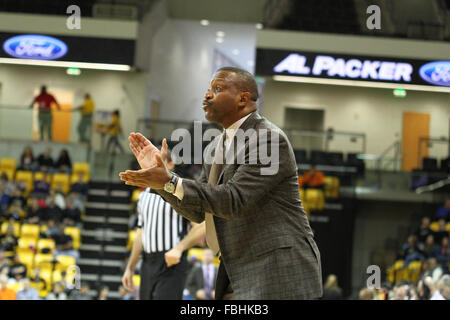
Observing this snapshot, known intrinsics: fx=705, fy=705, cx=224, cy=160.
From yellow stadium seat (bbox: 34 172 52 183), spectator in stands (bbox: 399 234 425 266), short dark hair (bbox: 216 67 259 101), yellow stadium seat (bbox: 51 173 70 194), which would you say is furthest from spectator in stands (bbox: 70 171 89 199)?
short dark hair (bbox: 216 67 259 101)

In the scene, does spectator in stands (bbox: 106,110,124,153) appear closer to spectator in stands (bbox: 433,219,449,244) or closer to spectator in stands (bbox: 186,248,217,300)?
spectator in stands (bbox: 186,248,217,300)

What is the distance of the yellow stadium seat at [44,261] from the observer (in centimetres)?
1279

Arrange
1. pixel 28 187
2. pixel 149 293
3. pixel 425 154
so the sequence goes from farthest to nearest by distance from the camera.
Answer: pixel 425 154 < pixel 28 187 < pixel 149 293

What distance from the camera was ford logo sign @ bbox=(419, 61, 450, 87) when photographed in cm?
1756

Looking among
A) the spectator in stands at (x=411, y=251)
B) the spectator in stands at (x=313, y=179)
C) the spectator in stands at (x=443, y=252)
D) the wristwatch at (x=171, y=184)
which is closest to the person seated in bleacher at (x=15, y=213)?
the spectator in stands at (x=313, y=179)

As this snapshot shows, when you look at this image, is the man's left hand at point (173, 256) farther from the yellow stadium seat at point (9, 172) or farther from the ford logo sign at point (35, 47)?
the ford logo sign at point (35, 47)

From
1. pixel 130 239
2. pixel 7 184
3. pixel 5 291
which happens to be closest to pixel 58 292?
pixel 5 291

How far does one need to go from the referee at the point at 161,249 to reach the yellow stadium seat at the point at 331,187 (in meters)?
9.76

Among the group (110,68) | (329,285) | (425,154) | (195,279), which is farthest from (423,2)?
(195,279)

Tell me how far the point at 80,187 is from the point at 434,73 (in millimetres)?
9140
